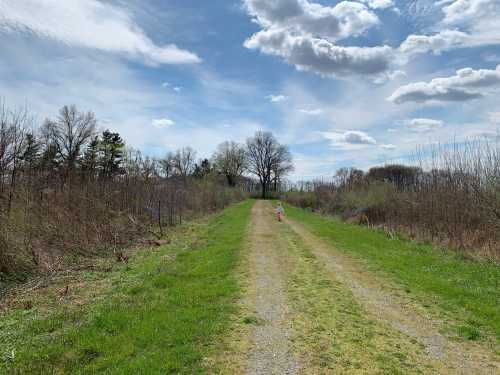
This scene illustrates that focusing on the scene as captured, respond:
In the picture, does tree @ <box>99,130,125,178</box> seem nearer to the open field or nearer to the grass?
the open field

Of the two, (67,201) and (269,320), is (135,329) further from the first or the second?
(67,201)

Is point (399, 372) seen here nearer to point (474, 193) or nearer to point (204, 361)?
point (204, 361)

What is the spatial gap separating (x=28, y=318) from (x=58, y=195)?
6.98 m

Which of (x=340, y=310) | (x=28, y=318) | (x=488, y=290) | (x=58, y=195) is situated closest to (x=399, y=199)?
(x=488, y=290)

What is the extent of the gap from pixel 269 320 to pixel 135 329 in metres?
2.04

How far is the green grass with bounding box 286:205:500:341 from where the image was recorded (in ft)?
18.1

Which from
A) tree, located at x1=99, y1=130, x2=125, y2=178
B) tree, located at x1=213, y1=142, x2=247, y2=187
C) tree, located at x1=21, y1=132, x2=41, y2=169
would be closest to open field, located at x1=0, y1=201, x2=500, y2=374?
tree, located at x1=21, y1=132, x2=41, y2=169

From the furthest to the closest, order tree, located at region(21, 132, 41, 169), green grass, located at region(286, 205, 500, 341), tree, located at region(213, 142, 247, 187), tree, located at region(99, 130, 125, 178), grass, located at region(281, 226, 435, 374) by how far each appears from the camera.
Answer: tree, located at region(213, 142, 247, 187) < tree, located at region(99, 130, 125, 178) < tree, located at region(21, 132, 41, 169) < green grass, located at region(286, 205, 500, 341) < grass, located at region(281, 226, 435, 374)

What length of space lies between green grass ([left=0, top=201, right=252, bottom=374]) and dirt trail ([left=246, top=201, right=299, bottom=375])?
0.52 m

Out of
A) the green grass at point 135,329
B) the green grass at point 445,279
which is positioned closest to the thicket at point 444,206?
the green grass at point 445,279

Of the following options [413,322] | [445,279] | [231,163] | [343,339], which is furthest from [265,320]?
[231,163]

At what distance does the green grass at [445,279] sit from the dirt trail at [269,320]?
2.62 metres

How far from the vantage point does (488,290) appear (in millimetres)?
7164

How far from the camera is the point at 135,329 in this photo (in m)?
4.92
